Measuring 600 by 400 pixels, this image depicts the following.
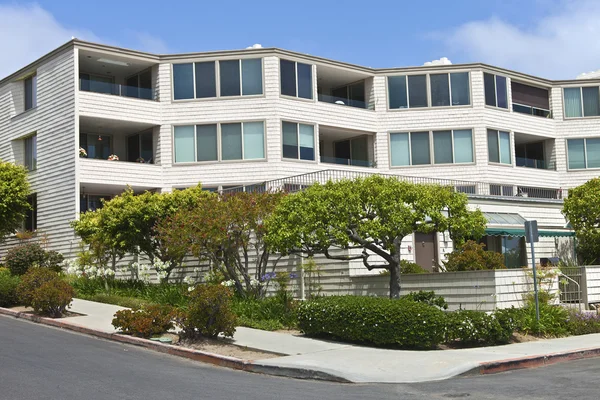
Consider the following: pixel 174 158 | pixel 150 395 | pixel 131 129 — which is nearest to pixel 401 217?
pixel 150 395

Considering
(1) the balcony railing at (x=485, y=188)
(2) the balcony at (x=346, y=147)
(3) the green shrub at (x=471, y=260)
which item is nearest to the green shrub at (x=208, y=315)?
(3) the green shrub at (x=471, y=260)

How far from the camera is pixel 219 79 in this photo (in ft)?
111

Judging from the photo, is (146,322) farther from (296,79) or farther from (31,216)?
(31,216)

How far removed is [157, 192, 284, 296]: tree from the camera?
20.8 meters

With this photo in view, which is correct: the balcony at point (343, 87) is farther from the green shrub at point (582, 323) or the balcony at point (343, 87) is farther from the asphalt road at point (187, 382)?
the asphalt road at point (187, 382)

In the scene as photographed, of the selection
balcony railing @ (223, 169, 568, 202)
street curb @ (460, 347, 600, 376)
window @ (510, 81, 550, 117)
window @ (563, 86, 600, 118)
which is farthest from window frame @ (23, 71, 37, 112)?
street curb @ (460, 347, 600, 376)

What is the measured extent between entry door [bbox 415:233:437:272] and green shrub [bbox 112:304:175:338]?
36.5ft

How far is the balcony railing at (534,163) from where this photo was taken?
128ft

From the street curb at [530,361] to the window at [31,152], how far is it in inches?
1058

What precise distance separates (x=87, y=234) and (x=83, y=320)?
9.46 meters

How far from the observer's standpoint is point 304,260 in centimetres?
2258

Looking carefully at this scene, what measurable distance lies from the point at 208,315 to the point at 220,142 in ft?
60.9

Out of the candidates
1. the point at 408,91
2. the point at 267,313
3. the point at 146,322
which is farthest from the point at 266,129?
the point at 146,322

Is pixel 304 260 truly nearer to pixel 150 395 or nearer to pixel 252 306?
pixel 252 306
